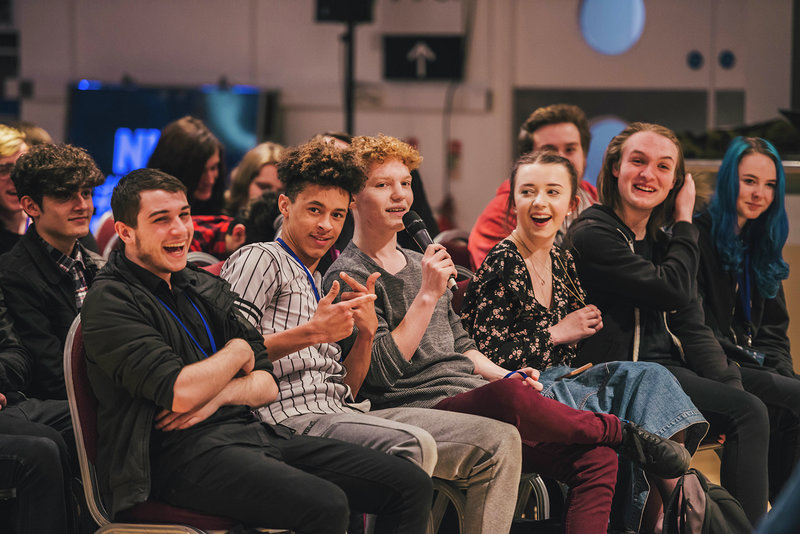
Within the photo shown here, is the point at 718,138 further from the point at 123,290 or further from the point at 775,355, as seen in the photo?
the point at 123,290

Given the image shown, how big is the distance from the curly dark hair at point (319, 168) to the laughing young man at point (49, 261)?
1.92ft

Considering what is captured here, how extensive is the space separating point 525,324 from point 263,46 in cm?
549

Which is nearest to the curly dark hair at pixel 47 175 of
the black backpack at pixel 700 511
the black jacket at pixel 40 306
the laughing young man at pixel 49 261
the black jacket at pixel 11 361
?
the laughing young man at pixel 49 261

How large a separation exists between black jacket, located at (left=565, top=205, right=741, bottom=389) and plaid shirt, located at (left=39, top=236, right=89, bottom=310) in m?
1.50

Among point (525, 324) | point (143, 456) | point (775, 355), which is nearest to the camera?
point (143, 456)

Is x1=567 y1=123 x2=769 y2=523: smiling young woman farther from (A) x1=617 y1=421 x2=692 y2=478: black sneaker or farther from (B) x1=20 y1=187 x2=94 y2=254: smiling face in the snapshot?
(B) x1=20 y1=187 x2=94 y2=254: smiling face

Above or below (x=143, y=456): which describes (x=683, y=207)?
above

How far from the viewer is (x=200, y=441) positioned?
75.7 inches

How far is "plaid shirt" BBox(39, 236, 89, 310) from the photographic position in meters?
2.46

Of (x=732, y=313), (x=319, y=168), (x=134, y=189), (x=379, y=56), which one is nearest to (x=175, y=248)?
(x=134, y=189)

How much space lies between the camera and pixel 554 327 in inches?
Answer: 106

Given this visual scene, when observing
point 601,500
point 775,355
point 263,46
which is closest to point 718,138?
point 775,355

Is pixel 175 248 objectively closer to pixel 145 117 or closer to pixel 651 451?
pixel 651 451

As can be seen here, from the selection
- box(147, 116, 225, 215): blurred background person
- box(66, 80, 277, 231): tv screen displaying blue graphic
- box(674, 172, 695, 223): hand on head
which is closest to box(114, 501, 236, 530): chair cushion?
box(674, 172, 695, 223): hand on head
